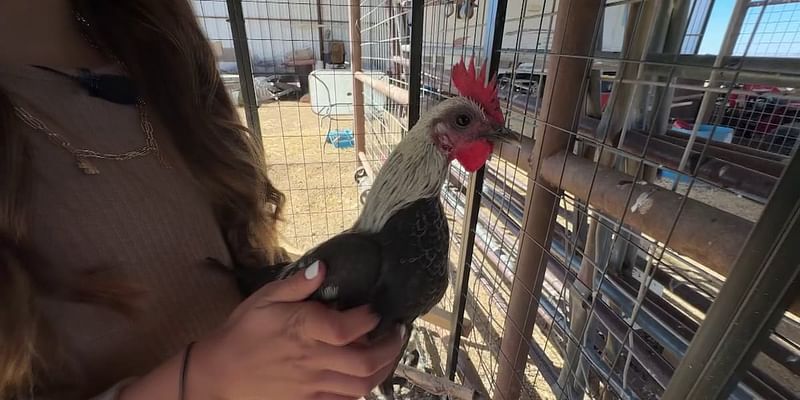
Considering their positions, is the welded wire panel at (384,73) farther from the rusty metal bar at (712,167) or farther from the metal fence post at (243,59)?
the rusty metal bar at (712,167)

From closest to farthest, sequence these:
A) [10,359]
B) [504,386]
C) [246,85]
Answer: [10,359] → [504,386] → [246,85]

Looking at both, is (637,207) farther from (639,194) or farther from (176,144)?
(176,144)

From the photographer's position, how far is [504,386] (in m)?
1.07

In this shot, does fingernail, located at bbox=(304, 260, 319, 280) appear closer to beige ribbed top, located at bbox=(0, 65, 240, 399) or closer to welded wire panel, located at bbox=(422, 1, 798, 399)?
beige ribbed top, located at bbox=(0, 65, 240, 399)

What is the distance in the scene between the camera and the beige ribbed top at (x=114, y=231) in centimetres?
49

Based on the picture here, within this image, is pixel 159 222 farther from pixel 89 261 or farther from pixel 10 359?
pixel 10 359

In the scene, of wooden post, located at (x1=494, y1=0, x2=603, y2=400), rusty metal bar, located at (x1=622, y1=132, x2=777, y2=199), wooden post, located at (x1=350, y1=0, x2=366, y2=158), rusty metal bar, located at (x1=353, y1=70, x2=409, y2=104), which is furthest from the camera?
wooden post, located at (x1=350, y1=0, x2=366, y2=158)

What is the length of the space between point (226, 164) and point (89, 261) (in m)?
0.28

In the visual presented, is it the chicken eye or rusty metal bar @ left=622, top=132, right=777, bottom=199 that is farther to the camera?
the chicken eye

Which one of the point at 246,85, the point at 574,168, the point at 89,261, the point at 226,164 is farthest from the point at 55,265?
the point at 246,85

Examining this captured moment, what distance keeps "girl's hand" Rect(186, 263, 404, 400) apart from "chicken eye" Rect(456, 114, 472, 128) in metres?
0.49

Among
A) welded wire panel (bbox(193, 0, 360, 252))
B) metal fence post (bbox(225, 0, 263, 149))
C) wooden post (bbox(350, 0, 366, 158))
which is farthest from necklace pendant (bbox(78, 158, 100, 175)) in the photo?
wooden post (bbox(350, 0, 366, 158))

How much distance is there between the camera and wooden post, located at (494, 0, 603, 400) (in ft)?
2.23

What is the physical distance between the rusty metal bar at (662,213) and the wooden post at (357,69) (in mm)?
3059
